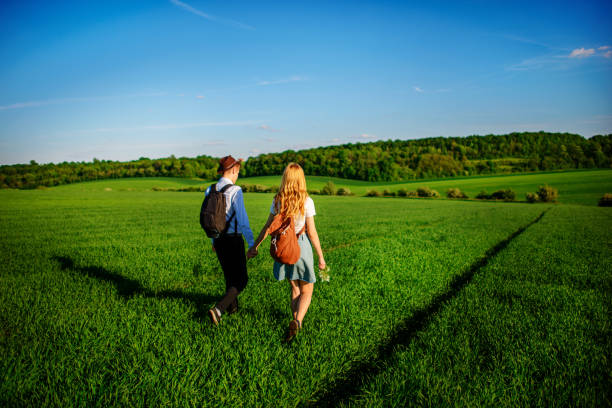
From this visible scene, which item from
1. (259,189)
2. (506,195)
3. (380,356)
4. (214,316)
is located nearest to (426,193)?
(506,195)

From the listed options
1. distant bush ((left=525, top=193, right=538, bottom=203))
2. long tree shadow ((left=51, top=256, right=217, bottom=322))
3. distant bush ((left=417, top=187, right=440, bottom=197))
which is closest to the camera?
long tree shadow ((left=51, top=256, right=217, bottom=322))

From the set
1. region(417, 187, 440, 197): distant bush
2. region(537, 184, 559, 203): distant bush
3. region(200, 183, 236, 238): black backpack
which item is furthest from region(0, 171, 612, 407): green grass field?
region(417, 187, 440, 197): distant bush

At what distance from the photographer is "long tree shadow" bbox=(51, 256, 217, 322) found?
5.11 m

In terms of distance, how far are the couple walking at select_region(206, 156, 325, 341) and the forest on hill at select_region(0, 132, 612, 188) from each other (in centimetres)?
8262

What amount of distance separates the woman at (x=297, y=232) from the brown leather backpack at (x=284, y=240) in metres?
0.09

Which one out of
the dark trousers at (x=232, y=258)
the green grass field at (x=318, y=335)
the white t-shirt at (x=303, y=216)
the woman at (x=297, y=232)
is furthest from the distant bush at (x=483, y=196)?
the dark trousers at (x=232, y=258)

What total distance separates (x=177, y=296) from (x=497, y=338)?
5368 mm

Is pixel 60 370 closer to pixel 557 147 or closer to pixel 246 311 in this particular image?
pixel 246 311

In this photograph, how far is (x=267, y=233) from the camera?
3.79 m

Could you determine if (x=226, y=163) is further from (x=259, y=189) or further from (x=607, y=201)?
(x=259, y=189)

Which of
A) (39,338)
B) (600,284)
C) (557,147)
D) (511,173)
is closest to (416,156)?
(511,173)

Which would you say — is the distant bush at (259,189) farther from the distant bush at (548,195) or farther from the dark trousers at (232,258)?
the dark trousers at (232,258)

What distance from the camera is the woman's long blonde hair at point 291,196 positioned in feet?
12.0

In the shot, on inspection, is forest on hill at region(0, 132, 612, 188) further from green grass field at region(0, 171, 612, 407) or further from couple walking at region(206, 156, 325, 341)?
couple walking at region(206, 156, 325, 341)
